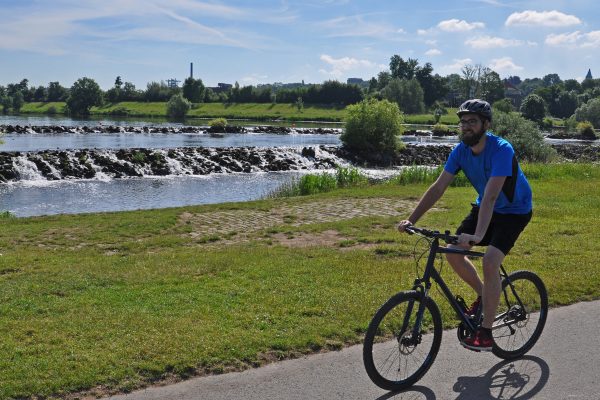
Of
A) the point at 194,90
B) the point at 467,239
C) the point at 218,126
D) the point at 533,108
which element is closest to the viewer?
the point at 467,239

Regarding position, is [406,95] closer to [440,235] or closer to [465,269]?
[465,269]

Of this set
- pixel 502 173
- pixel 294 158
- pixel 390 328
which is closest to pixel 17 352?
pixel 390 328

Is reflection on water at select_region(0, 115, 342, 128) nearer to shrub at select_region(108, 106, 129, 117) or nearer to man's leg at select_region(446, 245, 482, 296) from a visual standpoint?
shrub at select_region(108, 106, 129, 117)

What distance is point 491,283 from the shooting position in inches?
193

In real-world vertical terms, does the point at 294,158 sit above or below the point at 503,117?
below

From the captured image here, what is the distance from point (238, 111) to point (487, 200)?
389 feet

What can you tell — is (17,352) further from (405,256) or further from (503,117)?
(503,117)

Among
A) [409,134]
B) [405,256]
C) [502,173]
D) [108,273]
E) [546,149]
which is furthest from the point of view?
[409,134]

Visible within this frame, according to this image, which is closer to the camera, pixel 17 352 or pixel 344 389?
pixel 344 389

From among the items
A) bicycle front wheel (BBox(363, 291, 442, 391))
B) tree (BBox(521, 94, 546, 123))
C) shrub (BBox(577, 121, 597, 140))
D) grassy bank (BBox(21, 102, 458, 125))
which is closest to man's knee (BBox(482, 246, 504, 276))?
bicycle front wheel (BBox(363, 291, 442, 391))

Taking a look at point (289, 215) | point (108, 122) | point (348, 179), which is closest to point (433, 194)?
point (289, 215)

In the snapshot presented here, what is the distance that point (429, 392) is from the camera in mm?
4703

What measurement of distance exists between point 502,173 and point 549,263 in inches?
188

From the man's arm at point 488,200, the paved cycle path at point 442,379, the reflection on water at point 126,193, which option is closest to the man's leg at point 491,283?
the man's arm at point 488,200
